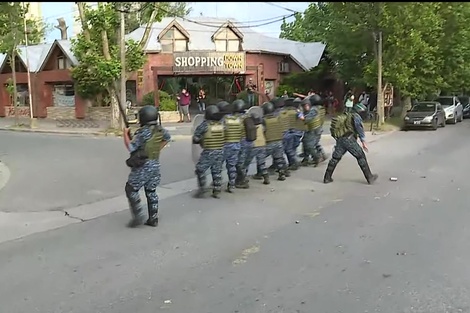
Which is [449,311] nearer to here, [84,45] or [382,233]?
[382,233]

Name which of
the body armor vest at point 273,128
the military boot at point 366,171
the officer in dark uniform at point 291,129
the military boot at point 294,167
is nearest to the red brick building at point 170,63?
the military boot at point 294,167

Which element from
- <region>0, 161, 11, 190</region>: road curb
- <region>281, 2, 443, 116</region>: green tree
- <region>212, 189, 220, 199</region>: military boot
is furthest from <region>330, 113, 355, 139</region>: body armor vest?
<region>281, 2, 443, 116</region>: green tree

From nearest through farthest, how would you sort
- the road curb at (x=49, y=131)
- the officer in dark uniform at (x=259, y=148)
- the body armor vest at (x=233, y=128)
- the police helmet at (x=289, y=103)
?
1. the body armor vest at (x=233, y=128)
2. the officer in dark uniform at (x=259, y=148)
3. the police helmet at (x=289, y=103)
4. the road curb at (x=49, y=131)

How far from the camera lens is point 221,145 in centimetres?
924

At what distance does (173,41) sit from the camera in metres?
33.8

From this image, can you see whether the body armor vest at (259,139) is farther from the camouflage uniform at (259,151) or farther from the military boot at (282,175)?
the military boot at (282,175)

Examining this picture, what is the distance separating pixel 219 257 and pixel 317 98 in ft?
23.4

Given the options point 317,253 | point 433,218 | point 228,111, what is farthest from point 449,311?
point 228,111

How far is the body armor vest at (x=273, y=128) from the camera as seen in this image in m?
10.6

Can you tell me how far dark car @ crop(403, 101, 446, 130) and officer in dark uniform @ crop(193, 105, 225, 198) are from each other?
16919 mm

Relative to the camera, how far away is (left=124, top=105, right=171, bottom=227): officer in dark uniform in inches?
293

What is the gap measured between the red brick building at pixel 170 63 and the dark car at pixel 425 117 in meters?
11.6

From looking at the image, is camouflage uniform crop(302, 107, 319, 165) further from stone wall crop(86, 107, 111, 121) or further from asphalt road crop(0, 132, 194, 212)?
stone wall crop(86, 107, 111, 121)

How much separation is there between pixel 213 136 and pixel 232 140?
494 mm
